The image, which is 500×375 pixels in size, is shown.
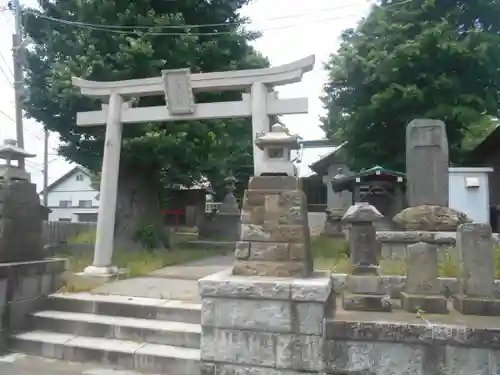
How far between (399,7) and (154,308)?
12.8 meters

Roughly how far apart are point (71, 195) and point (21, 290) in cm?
3162

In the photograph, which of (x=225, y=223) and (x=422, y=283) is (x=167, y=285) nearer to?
(x=422, y=283)

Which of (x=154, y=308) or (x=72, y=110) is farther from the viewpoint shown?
(x=72, y=110)

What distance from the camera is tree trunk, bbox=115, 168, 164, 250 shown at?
11039 millimetres

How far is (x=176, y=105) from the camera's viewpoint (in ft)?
26.2

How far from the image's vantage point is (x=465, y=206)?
1045 centimetres

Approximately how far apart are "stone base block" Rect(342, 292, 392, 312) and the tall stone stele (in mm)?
523

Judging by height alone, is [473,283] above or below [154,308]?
above

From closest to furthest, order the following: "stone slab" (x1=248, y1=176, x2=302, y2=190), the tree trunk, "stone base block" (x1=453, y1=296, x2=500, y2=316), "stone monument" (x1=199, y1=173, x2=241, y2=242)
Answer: "stone base block" (x1=453, y1=296, x2=500, y2=316) → "stone slab" (x1=248, y1=176, x2=302, y2=190) → the tree trunk → "stone monument" (x1=199, y1=173, x2=241, y2=242)

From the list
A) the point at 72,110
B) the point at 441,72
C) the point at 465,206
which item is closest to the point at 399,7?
the point at 441,72

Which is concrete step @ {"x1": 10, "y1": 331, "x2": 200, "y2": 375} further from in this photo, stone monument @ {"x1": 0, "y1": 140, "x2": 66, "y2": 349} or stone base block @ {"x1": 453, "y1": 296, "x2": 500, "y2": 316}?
stone base block @ {"x1": 453, "y1": 296, "x2": 500, "y2": 316}

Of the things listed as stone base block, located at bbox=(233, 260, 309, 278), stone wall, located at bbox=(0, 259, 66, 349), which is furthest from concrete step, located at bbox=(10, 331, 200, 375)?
stone base block, located at bbox=(233, 260, 309, 278)

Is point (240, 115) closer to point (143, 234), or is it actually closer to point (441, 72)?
point (143, 234)

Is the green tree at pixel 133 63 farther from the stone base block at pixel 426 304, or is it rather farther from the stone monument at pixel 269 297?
the stone base block at pixel 426 304
